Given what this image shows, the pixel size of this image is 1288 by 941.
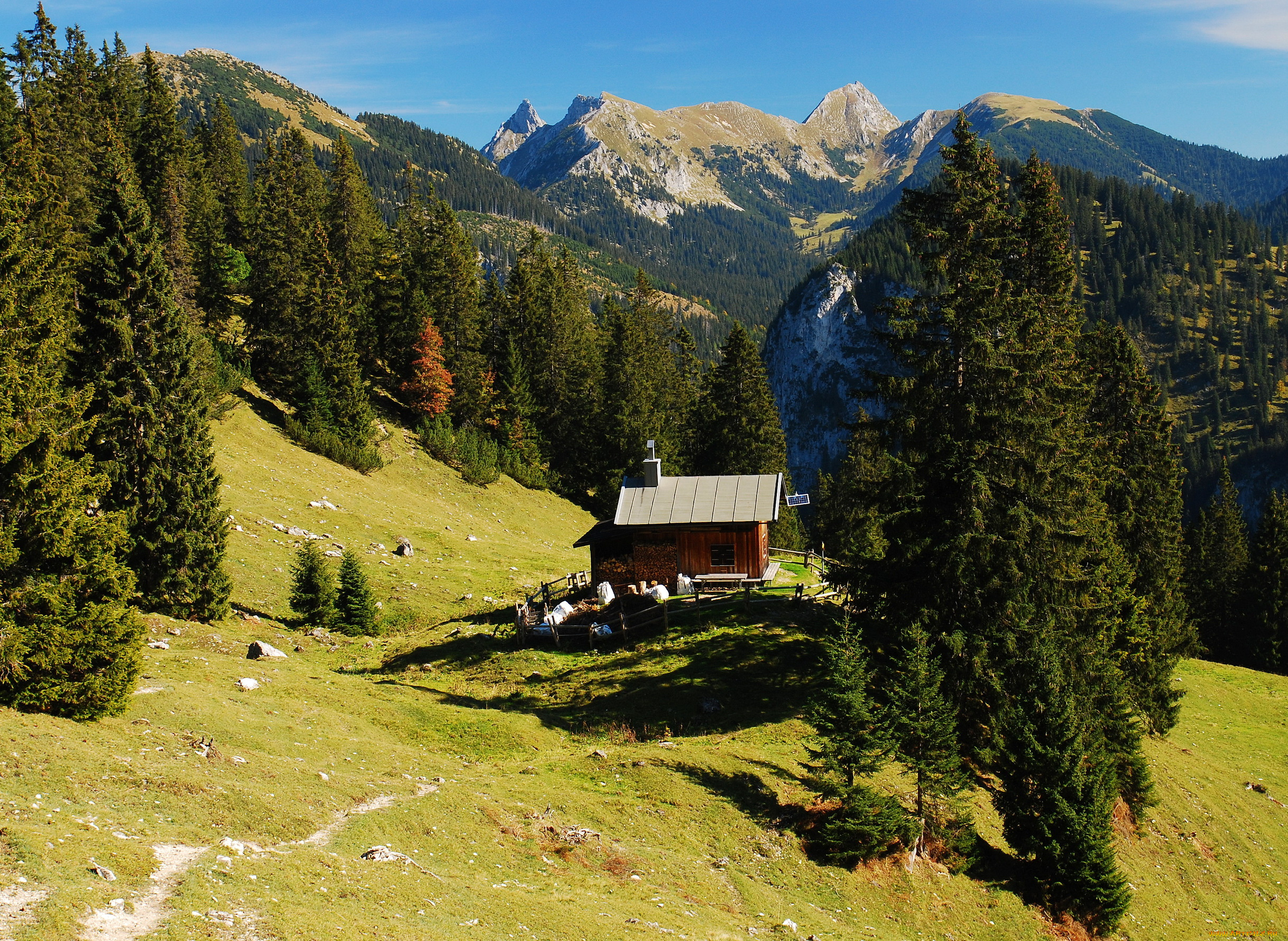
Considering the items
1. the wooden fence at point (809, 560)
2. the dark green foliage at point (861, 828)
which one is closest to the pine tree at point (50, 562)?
the dark green foliage at point (861, 828)

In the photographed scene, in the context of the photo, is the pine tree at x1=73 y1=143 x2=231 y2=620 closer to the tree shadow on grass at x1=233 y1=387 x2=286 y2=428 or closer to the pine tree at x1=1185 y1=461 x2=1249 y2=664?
the tree shadow on grass at x1=233 y1=387 x2=286 y2=428

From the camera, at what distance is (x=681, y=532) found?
37.0m

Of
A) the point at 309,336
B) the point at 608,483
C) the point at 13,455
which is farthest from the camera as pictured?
the point at 608,483

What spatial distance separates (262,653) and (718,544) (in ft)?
62.1

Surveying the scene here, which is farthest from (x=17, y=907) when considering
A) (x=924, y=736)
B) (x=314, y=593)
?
(x=314, y=593)

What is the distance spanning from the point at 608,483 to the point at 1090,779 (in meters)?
54.4

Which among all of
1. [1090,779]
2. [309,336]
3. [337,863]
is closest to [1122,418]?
[1090,779]

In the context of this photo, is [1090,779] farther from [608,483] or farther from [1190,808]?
[608,483]

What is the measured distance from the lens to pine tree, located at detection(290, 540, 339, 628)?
33519mm

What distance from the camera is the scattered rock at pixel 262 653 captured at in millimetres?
27672

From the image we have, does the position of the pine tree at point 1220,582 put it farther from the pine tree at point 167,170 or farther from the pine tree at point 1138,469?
the pine tree at point 167,170

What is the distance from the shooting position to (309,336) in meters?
58.8

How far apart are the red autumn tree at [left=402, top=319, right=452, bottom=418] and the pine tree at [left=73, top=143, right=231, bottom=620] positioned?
36.7 m

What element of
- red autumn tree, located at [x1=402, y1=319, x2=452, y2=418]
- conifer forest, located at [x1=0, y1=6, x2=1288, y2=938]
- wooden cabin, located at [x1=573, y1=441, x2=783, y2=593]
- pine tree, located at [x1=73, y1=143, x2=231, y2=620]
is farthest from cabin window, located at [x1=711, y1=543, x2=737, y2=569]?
red autumn tree, located at [x1=402, y1=319, x2=452, y2=418]
